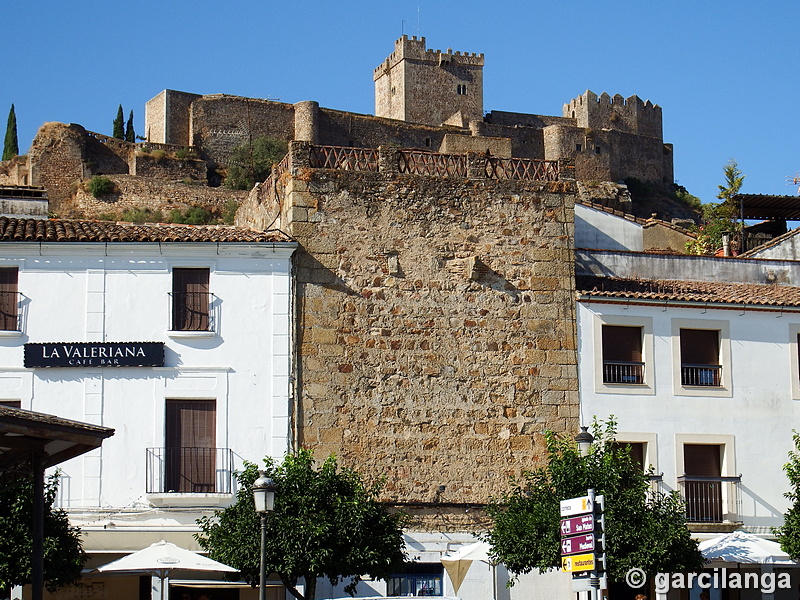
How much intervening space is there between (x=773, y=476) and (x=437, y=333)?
661cm

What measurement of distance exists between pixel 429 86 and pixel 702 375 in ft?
195

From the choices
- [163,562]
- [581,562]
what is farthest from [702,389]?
[163,562]

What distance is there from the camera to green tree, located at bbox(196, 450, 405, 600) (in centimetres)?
1952

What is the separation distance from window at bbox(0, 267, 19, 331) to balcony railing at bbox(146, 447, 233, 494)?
3183mm

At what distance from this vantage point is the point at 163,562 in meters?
19.2

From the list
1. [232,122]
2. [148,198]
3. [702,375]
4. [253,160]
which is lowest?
[702,375]

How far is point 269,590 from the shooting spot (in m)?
21.6

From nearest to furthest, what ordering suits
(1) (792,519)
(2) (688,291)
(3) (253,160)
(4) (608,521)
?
(4) (608,521) → (1) (792,519) → (2) (688,291) → (3) (253,160)

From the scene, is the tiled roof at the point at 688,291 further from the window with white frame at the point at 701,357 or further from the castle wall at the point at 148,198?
the castle wall at the point at 148,198

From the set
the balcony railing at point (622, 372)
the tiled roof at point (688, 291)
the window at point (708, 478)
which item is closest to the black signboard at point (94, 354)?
the tiled roof at point (688, 291)

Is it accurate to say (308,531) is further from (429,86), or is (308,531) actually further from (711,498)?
(429,86)

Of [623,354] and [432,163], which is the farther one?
[623,354]

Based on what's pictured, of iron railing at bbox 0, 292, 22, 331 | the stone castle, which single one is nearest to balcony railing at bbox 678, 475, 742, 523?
iron railing at bbox 0, 292, 22, 331

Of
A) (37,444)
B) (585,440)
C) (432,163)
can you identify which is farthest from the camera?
(432,163)
